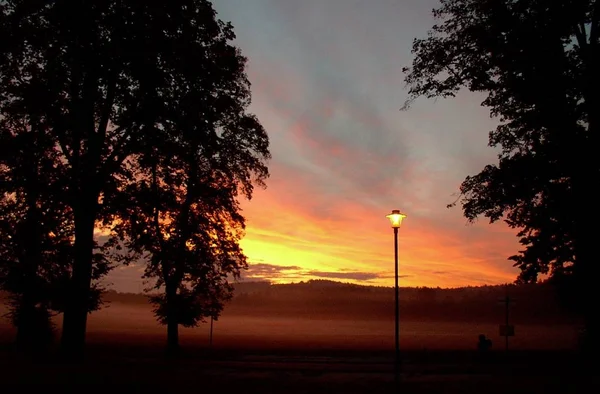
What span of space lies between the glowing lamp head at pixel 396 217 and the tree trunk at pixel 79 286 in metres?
9.97

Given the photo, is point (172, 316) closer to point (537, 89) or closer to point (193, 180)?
point (193, 180)

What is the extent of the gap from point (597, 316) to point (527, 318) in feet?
498

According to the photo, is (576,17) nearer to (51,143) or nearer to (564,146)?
(564,146)

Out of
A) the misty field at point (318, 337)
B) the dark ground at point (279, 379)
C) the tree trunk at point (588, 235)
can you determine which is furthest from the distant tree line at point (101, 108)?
the misty field at point (318, 337)

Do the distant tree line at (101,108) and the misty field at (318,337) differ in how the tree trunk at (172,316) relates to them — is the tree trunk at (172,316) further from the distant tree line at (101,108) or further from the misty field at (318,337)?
the misty field at (318,337)

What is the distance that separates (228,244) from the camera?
28.9 meters

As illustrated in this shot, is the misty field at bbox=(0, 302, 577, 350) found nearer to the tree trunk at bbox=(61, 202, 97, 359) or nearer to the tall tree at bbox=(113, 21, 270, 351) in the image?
the tall tree at bbox=(113, 21, 270, 351)

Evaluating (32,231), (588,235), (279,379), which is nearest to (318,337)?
(32,231)

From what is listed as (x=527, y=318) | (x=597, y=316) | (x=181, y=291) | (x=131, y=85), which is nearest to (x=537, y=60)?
(x=597, y=316)

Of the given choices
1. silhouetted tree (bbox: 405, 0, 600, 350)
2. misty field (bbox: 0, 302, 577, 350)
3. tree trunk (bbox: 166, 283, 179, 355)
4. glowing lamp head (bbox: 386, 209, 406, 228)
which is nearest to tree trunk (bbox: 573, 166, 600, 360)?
silhouetted tree (bbox: 405, 0, 600, 350)

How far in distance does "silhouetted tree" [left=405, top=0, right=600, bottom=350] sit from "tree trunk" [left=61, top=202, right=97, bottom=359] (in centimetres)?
1238

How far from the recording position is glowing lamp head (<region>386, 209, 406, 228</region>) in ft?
63.5

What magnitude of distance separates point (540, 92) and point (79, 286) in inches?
638

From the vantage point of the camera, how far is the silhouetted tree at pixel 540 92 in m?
18.2
